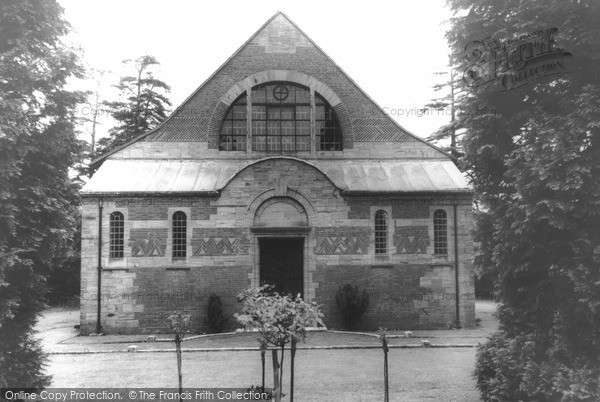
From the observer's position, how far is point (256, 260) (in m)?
19.0

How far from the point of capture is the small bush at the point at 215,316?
18.2 m

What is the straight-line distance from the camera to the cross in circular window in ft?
70.2

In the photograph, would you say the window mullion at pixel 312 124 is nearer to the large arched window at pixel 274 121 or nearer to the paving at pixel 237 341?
the large arched window at pixel 274 121

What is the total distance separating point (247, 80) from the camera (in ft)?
69.5

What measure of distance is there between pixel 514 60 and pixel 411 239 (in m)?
11.3

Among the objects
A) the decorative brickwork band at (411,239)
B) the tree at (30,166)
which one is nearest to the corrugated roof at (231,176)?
the decorative brickwork band at (411,239)

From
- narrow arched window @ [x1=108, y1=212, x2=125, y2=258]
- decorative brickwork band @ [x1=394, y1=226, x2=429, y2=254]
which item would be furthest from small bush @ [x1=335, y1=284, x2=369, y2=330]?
narrow arched window @ [x1=108, y1=212, x2=125, y2=258]

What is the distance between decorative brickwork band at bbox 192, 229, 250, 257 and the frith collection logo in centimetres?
1135

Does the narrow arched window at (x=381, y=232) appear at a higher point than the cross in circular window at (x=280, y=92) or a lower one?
lower

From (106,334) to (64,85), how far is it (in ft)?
36.1

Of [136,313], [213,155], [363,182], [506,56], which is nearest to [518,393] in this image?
[506,56]

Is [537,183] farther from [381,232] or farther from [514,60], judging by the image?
[381,232]

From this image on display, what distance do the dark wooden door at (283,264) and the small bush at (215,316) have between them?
6.53ft

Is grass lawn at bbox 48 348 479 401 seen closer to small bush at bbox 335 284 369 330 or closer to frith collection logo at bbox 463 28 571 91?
small bush at bbox 335 284 369 330
